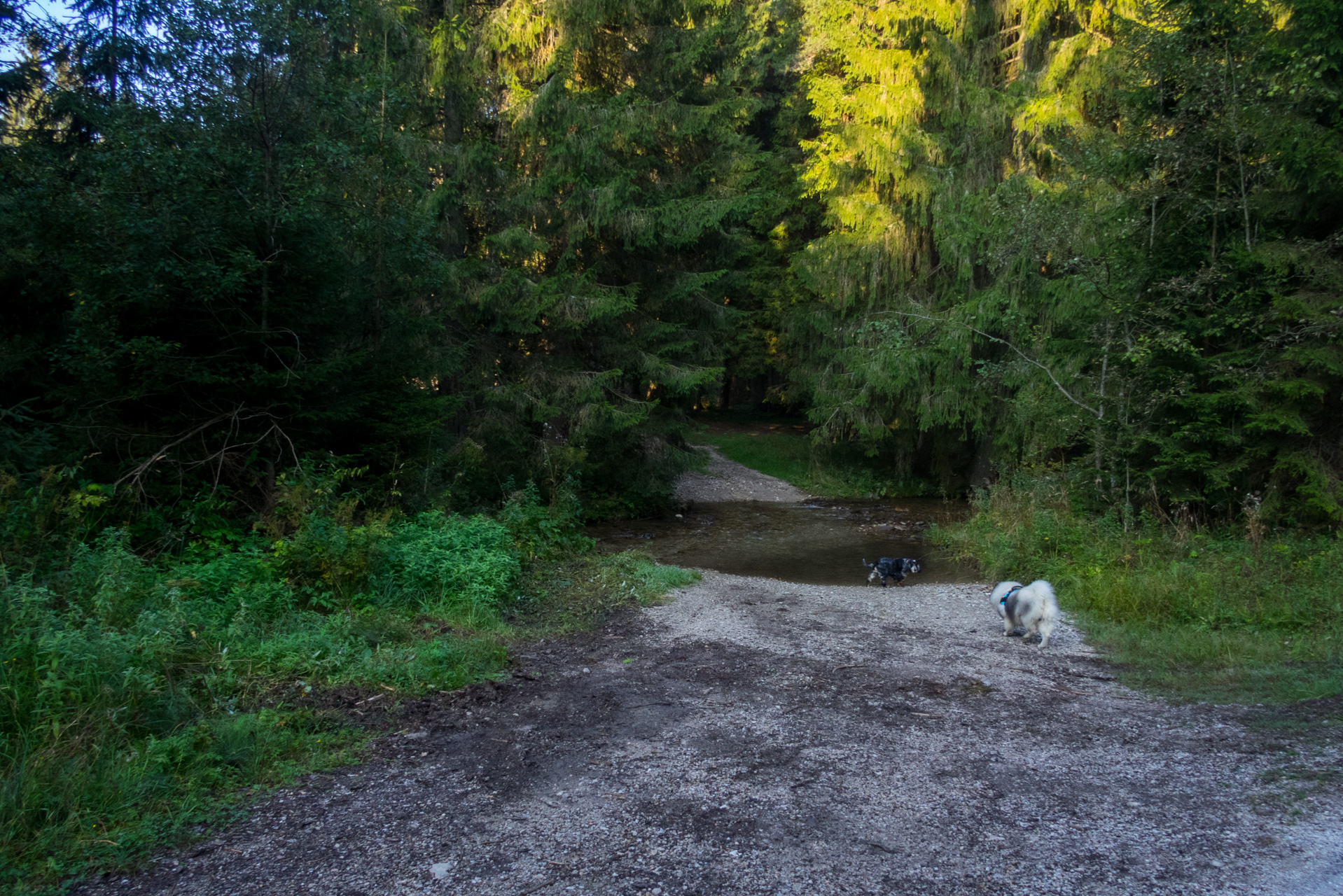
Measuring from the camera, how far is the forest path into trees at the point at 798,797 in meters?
3.37

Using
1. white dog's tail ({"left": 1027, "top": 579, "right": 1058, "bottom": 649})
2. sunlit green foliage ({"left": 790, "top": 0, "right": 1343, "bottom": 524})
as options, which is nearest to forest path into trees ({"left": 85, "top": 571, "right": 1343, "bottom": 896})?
white dog's tail ({"left": 1027, "top": 579, "right": 1058, "bottom": 649})

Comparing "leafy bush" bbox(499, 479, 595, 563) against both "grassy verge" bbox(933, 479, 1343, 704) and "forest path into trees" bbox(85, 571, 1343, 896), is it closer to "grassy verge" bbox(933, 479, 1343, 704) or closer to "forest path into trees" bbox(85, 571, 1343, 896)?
"forest path into trees" bbox(85, 571, 1343, 896)

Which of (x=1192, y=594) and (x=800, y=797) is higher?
(x=1192, y=594)

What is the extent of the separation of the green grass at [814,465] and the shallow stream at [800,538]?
121 centimetres

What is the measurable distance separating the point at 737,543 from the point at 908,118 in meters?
10.8

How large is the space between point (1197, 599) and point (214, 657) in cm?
875

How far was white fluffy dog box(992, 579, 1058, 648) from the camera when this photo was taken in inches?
282

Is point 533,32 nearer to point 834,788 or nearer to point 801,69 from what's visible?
point 801,69

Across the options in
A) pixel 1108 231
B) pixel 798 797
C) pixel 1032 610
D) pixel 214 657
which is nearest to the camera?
pixel 798 797

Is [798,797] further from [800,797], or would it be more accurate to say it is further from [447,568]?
[447,568]

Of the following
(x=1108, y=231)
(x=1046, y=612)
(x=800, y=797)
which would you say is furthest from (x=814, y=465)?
(x=800, y=797)

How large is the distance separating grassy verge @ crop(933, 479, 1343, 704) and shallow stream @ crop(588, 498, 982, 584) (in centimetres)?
170

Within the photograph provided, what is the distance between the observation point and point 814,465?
23.9 meters

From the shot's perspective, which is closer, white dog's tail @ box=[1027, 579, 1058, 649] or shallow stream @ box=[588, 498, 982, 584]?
white dog's tail @ box=[1027, 579, 1058, 649]
